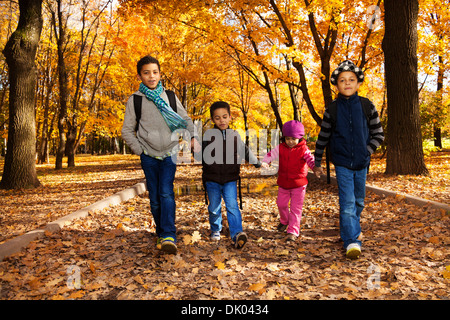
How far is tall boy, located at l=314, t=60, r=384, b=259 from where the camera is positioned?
364cm

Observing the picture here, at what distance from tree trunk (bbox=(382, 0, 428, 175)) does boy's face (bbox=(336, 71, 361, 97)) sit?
508 centimetres

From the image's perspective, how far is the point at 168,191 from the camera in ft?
12.9

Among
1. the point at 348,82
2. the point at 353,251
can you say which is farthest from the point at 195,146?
the point at 353,251

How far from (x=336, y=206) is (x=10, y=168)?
8.35 meters

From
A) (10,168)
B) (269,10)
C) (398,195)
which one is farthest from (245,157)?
(269,10)

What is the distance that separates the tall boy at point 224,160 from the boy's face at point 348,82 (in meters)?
1.30

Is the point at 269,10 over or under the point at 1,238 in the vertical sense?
over

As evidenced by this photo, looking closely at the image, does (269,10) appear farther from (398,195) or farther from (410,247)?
(410,247)

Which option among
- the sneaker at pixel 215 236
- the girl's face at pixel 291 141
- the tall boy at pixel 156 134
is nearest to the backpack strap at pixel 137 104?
the tall boy at pixel 156 134

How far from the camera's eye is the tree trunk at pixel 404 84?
7875 millimetres

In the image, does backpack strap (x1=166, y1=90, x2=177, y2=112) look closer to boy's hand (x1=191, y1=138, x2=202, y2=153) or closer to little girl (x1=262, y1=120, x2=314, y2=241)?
boy's hand (x1=191, y1=138, x2=202, y2=153)

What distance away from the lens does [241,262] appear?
3.62 metres

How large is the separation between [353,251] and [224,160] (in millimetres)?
1761

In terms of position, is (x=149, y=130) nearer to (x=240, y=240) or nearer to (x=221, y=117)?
(x=221, y=117)
